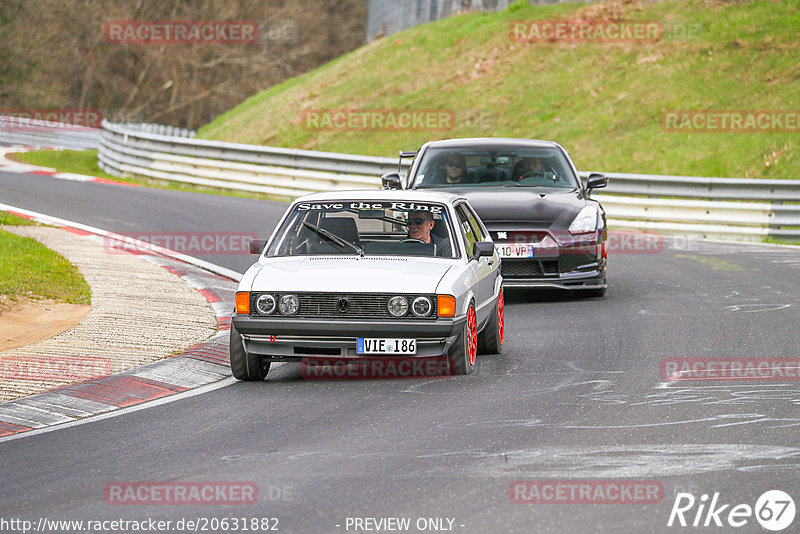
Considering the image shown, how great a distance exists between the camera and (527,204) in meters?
13.1

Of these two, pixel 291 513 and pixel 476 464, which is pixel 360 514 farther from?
pixel 476 464

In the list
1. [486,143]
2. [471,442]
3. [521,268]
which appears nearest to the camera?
[471,442]

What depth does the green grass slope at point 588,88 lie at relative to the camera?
88.2 feet

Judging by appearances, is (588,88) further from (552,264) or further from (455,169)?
(552,264)

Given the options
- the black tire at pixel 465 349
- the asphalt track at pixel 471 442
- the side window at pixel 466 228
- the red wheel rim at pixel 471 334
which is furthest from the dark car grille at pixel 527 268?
the black tire at pixel 465 349

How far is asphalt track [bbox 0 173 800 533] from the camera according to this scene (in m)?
5.62

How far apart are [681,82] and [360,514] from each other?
25.8 meters

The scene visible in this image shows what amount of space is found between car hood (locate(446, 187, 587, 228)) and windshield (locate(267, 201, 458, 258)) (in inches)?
117

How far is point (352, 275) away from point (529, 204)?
4654 mm

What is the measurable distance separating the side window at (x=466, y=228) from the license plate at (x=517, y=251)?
2.14 metres

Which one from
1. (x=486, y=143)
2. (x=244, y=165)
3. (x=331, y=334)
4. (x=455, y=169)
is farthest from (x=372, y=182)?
(x=331, y=334)

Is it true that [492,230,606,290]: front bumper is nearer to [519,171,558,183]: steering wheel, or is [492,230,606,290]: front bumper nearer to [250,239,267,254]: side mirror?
[519,171,558,183]: steering wheel

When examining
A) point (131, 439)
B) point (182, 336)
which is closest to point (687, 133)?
point (182, 336)

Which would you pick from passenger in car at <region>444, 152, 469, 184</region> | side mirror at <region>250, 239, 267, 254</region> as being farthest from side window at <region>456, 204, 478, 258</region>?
passenger in car at <region>444, 152, 469, 184</region>
